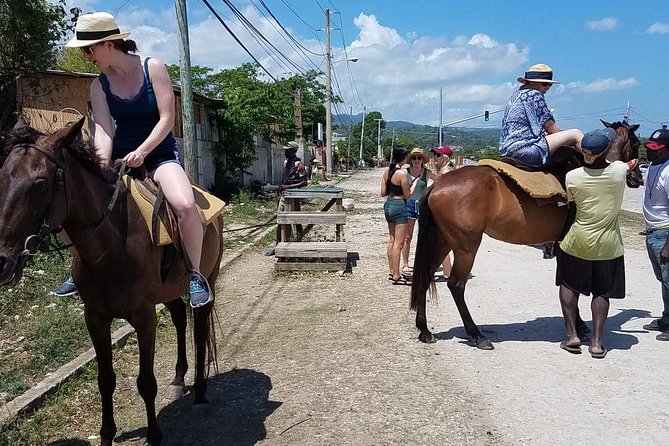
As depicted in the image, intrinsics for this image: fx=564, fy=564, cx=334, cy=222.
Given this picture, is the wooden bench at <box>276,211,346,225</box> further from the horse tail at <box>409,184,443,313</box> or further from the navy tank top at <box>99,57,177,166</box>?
the navy tank top at <box>99,57,177,166</box>

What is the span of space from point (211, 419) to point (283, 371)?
939mm

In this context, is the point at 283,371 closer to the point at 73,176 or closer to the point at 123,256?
the point at 123,256

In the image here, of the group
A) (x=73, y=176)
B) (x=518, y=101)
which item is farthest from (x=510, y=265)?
(x=73, y=176)

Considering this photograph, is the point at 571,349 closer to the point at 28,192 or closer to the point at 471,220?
the point at 471,220

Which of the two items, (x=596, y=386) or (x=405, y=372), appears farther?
(x=405, y=372)

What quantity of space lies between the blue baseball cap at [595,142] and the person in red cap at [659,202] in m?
0.85

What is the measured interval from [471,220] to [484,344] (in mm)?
1191

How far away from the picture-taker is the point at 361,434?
3.73 meters

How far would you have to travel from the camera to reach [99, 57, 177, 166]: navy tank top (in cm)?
350

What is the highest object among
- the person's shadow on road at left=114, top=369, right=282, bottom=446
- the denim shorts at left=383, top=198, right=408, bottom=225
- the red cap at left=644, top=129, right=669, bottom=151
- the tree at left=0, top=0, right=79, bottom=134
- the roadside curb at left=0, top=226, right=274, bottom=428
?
the tree at left=0, top=0, right=79, bottom=134

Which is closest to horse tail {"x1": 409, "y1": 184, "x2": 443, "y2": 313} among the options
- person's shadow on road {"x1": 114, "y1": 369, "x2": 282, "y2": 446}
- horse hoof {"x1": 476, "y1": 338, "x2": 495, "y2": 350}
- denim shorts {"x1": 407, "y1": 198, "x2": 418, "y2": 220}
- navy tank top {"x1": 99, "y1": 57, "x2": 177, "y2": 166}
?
horse hoof {"x1": 476, "y1": 338, "x2": 495, "y2": 350}

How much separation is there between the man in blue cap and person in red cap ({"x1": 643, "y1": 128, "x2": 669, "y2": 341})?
0.60 m

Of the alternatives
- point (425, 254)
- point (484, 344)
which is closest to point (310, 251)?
point (425, 254)

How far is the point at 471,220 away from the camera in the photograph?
5.48m
